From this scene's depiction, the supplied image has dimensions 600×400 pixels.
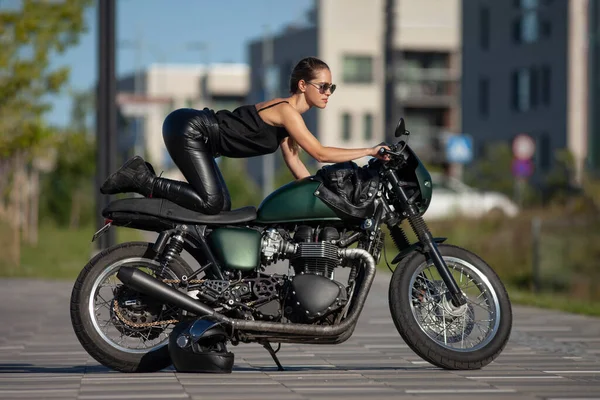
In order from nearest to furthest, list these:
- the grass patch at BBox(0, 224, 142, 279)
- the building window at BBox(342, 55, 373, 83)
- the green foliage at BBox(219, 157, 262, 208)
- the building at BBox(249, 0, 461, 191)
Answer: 1. the grass patch at BBox(0, 224, 142, 279)
2. the green foliage at BBox(219, 157, 262, 208)
3. the building at BBox(249, 0, 461, 191)
4. the building window at BBox(342, 55, 373, 83)

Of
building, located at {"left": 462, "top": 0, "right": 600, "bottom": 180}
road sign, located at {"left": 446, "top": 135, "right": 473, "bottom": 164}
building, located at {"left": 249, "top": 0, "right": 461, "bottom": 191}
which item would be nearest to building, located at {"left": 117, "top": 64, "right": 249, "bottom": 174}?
building, located at {"left": 249, "top": 0, "right": 461, "bottom": 191}

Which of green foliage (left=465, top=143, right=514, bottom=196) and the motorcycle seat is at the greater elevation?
the motorcycle seat

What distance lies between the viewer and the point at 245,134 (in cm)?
803

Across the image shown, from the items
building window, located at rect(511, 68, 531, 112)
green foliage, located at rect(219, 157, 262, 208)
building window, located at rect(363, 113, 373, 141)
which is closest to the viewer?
green foliage, located at rect(219, 157, 262, 208)

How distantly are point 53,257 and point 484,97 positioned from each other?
36.7 meters

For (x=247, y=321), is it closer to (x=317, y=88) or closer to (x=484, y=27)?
(x=317, y=88)

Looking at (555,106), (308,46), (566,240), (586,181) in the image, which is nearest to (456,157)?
(586,181)

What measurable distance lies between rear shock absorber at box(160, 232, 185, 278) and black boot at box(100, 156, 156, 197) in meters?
0.33

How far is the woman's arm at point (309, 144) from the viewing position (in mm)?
7941

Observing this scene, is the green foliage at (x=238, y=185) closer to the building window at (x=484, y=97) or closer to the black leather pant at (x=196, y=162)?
the building window at (x=484, y=97)

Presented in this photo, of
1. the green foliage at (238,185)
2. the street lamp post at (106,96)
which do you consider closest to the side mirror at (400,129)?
the street lamp post at (106,96)

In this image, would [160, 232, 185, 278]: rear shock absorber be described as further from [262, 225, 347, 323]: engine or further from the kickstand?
the kickstand

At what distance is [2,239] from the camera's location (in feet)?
70.4

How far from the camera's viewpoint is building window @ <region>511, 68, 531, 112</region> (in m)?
55.7
